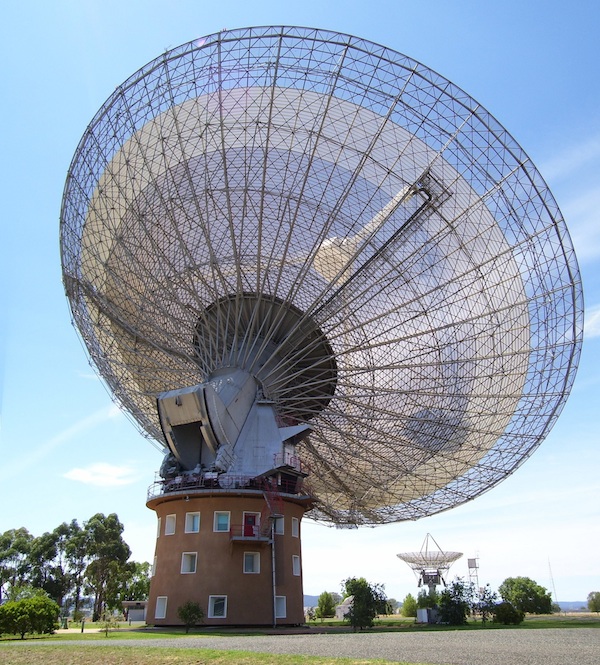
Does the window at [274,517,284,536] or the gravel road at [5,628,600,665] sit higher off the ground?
the window at [274,517,284,536]

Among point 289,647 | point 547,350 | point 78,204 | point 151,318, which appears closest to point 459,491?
point 547,350

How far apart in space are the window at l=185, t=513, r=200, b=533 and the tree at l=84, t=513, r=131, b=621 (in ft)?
161

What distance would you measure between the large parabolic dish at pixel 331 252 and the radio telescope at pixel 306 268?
0.39 ft

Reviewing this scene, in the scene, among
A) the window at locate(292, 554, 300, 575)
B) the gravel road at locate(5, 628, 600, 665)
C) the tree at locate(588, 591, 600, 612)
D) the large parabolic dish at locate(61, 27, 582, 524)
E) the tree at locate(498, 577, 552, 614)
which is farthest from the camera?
the tree at locate(588, 591, 600, 612)

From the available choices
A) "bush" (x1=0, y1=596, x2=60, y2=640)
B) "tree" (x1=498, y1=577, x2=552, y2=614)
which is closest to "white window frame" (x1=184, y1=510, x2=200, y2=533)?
"bush" (x1=0, y1=596, x2=60, y2=640)

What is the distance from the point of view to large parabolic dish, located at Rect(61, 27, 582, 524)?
32.4 meters

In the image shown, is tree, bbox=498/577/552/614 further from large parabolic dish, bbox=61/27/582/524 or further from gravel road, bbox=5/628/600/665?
gravel road, bbox=5/628/600/665

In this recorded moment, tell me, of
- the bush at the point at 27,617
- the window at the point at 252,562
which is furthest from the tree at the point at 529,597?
the bush at the point at 27,617

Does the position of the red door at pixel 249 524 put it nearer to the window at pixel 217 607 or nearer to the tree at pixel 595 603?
the window at pixel 217 607

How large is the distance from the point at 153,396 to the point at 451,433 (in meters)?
19.9

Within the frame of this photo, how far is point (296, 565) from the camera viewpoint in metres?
37.3

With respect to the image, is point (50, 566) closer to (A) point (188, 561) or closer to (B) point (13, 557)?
(B) point (13, 557)

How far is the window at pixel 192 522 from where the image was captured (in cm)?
3516

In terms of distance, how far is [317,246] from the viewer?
3512 cm
